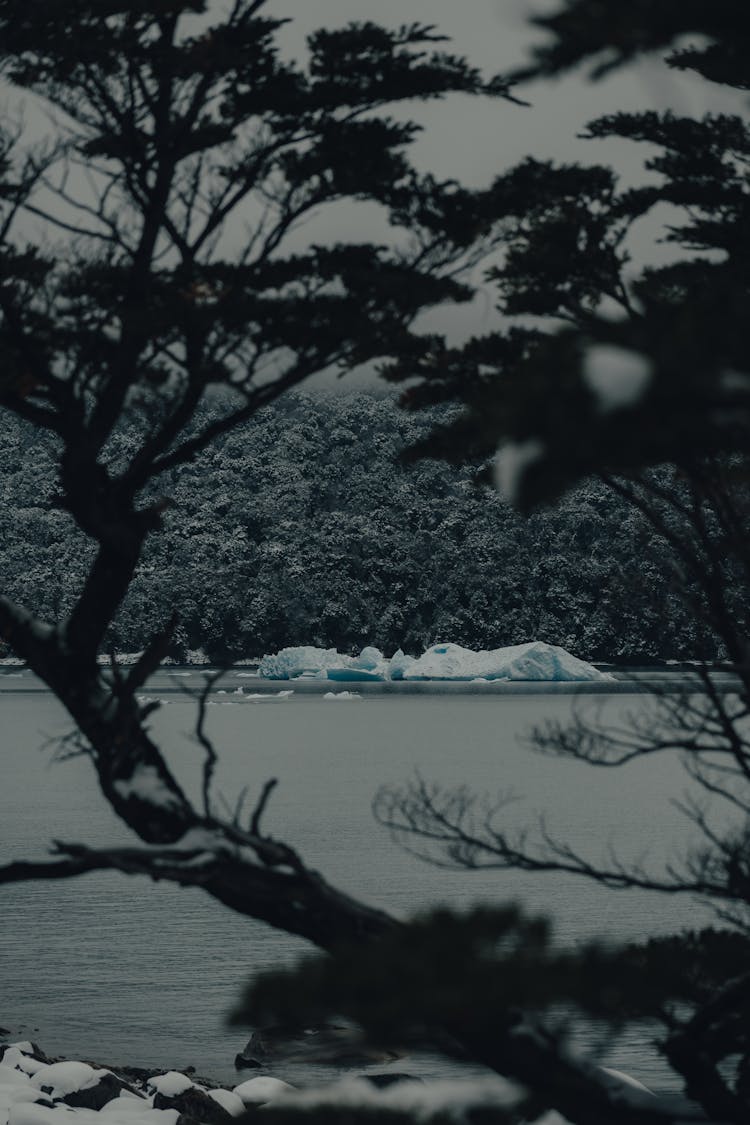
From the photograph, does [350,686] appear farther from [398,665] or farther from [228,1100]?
[228,1100]

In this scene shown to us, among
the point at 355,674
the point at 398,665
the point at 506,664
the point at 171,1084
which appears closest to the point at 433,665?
the point at 398,665

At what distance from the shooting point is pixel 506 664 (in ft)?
289

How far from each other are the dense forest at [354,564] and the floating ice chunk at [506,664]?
460 cm

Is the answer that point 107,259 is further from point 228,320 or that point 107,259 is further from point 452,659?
point 452,659

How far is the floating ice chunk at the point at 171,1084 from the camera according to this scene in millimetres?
14922

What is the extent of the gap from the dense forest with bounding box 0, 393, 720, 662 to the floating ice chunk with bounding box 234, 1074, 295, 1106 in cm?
7672

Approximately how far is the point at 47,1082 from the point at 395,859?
24.1 m

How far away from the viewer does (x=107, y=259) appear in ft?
25.6

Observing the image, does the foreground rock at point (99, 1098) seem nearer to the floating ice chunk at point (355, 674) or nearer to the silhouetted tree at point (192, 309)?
the silhouetted tree at point (192, 309)

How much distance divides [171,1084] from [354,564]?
92.6 meters

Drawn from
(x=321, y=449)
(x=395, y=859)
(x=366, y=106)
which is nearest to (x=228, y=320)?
(x=366, y=106)

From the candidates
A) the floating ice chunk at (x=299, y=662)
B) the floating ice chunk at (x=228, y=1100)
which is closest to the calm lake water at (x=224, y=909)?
the floating ice chunk at (x=228, y=1100)

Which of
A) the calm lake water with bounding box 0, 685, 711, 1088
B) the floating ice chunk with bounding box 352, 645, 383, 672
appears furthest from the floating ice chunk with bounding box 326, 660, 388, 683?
the calm lake water with bounding box 0, 685, 711, 1088

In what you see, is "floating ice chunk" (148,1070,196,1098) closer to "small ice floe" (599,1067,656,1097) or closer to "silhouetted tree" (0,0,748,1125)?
"small ice floe" (599,1067,656,1097)
